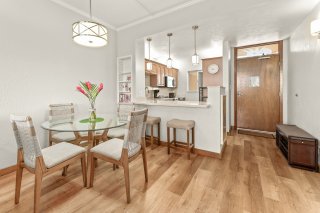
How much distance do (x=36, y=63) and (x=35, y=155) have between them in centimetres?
177

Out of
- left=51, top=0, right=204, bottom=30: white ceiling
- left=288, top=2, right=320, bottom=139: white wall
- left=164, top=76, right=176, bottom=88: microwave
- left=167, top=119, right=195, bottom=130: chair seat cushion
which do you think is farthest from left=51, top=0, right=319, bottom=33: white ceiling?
left=164, top=76, right=176, bottom=88: microwave

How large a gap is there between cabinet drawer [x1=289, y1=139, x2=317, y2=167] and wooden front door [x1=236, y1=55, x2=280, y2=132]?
6.34 ft

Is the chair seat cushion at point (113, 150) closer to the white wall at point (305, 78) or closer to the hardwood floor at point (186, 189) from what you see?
the hardwood floor at point (186, 189)

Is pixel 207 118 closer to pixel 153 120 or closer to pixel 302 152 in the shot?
pixel 153 120

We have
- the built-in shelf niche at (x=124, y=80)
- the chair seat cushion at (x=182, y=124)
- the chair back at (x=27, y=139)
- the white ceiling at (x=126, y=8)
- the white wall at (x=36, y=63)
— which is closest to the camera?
the chair back at (x=27, y=139)

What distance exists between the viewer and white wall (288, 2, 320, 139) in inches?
88.8

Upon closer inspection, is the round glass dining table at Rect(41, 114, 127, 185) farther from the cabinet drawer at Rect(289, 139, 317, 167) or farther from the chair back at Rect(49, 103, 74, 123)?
the cabinet drawer at Rect(289, 139, 317, 167)

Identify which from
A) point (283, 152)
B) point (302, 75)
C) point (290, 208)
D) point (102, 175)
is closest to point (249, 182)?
point (290, 208)

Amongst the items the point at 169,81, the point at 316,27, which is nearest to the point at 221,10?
the point at 316,27

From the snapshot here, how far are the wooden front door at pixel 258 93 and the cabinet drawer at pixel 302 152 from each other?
1.93 m

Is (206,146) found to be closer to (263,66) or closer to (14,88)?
(263,66)

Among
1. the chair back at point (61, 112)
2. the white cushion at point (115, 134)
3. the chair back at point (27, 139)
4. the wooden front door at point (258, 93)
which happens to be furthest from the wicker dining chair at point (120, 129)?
the wooden front door at point (258, 93)

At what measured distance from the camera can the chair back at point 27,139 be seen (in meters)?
1.27

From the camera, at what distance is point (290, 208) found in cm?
142
